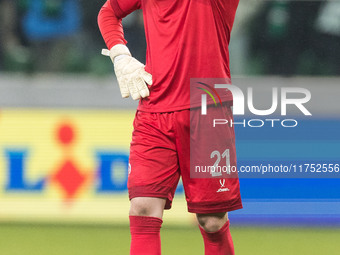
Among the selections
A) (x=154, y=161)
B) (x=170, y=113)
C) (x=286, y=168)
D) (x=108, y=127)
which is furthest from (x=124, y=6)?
(x=286, y=168)

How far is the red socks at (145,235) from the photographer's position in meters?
2.64

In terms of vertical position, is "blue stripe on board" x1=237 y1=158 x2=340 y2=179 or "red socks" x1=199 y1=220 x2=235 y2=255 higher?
"blue stripe on board" x1=237 y1=158 x2=340 y2=179

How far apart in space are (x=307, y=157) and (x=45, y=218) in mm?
1930

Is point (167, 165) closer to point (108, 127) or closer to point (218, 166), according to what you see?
point (218, 166)

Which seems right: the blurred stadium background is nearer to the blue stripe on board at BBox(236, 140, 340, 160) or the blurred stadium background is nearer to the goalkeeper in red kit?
the blue stripe on board at BBox(236, 140, 340, 160)

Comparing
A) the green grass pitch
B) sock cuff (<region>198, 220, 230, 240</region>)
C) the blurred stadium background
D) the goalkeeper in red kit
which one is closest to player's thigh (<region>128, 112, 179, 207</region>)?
the goalkeeper in red kit

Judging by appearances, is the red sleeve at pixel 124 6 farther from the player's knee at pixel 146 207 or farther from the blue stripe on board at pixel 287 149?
the blue stripe on board at pixel 287 149

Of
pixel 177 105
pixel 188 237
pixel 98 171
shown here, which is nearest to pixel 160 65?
pixel 177 105

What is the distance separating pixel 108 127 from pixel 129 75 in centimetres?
243

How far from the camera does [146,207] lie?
8.68 ft

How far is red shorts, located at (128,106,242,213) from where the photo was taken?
2.67 meters

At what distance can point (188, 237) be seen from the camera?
4.66 m

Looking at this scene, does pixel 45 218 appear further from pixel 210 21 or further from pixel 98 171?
pixel 210 21

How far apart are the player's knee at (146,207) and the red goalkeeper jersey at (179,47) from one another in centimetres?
34
